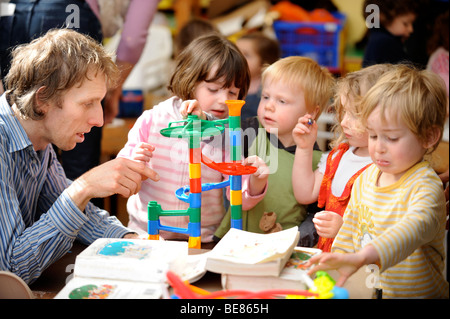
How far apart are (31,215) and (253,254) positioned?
1.89 ft

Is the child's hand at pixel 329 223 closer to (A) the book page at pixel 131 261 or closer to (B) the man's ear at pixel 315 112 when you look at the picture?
(A) the book page at pixel 131 261

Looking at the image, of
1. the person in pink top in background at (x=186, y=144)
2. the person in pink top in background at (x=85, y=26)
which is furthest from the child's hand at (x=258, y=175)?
the person in pink top in background at (x=85, y=26)

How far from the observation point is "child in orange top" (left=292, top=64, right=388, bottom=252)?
141cm

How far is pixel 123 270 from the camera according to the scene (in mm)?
989

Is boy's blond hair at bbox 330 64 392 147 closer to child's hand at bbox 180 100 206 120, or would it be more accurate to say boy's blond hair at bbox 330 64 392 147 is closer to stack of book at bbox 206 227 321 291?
child's hand at bbox 180 100 206 120

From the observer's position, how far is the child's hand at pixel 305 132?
1.44 m

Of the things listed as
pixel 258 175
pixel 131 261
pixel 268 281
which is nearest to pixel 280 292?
pixel 268 281

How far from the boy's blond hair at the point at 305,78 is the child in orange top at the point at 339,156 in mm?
108

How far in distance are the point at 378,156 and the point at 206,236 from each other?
55 centimetres
